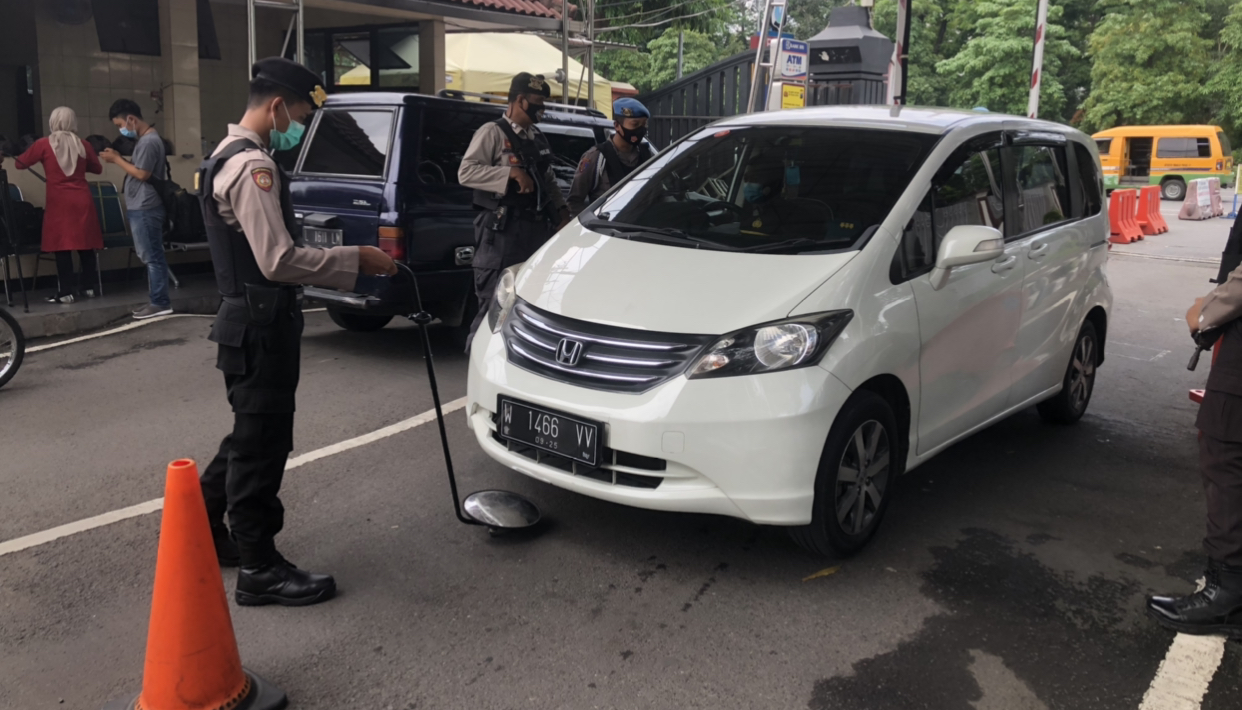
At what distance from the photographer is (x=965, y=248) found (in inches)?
165

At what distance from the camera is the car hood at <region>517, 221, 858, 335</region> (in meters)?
3.81

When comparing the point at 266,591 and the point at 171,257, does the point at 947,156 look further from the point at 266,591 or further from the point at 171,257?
the point at 171,257

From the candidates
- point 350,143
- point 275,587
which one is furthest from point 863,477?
point 350,143

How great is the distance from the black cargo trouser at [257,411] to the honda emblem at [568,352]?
3.22 ft

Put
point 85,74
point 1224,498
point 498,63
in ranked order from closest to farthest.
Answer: point 1224,498 → point 85,74 → point 498,63

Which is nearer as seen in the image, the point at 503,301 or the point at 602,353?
the point at 602,353

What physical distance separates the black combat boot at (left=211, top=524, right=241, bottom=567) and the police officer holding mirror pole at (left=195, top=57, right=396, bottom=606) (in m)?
0.24

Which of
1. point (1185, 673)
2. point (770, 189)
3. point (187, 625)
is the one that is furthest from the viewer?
point (770, 189)

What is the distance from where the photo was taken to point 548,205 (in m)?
6.70

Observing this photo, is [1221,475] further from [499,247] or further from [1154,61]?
[1154,61]

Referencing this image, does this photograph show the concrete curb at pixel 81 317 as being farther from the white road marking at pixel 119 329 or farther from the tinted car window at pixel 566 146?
the tinted car window at pixel 566 146

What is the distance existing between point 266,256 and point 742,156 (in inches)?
101

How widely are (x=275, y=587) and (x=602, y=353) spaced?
1455 mm

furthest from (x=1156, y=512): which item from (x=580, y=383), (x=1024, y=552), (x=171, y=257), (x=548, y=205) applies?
(x=171, y=257)
